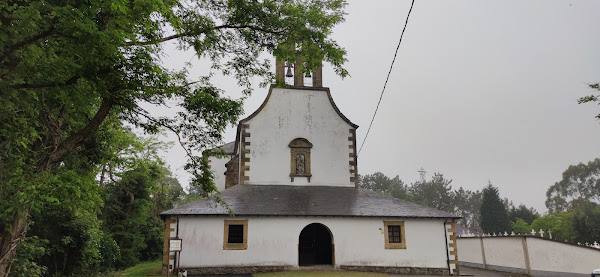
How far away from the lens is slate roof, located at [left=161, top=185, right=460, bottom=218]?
14906mm

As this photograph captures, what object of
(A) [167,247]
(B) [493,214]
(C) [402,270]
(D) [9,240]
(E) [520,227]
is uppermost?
(B) [493,214]

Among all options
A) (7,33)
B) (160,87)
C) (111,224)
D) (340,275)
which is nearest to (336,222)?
(340,275)

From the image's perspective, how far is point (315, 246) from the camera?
17.2 meters

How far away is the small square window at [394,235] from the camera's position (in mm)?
15585

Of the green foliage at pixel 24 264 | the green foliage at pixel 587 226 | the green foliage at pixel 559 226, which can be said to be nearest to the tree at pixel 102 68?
the green foliage at pixel 24 264

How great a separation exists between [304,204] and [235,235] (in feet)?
10.7

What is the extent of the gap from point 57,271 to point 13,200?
10.5 metres

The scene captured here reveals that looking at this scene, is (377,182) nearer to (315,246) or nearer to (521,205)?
(521,205)

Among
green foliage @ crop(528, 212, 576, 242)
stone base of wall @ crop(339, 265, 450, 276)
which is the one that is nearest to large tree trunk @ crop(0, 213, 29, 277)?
stone base of wall @ crop(339, 265, 450, 276)

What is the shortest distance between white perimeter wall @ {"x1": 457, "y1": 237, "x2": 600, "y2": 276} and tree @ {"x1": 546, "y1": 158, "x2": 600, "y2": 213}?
64.2 m

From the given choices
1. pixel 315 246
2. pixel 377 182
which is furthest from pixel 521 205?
pixel 315 246

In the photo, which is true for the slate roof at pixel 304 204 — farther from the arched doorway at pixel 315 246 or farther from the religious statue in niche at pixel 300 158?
the arched doorway at pixel 315 246

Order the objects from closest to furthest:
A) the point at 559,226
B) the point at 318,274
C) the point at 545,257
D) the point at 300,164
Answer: the point at 318,274 → the point at 545,257 → the point at 300,164 → the point at 559,226

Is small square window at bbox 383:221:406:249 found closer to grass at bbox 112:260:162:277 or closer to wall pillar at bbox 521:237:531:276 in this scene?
wall pillar at bbox 521:237:531:276
